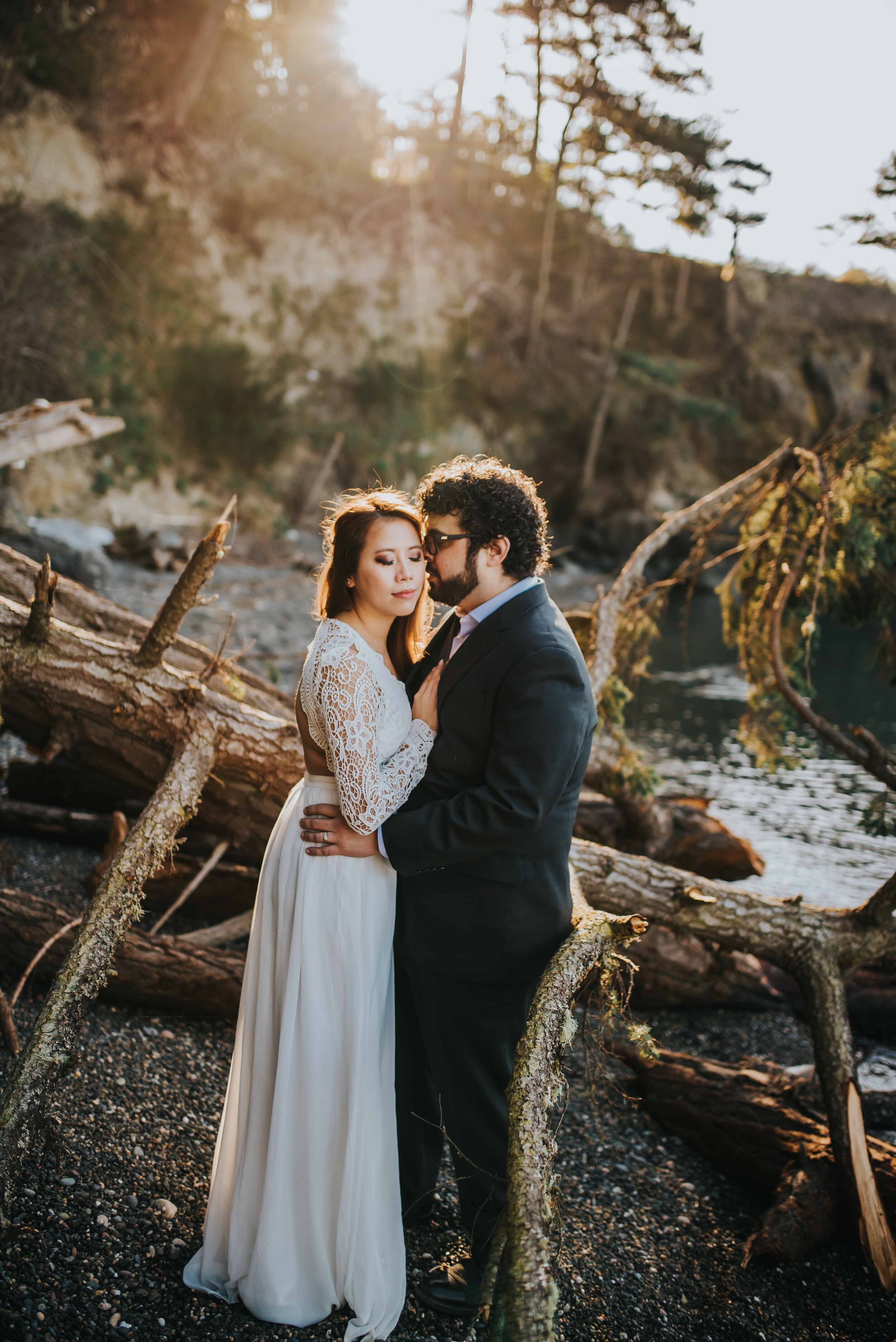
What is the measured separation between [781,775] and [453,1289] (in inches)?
424

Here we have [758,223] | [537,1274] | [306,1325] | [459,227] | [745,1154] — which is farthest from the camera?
[459,227]

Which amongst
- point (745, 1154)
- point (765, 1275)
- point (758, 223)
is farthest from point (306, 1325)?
point (758, 223)

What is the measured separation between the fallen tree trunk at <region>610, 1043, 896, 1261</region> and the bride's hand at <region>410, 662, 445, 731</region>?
2.49 m

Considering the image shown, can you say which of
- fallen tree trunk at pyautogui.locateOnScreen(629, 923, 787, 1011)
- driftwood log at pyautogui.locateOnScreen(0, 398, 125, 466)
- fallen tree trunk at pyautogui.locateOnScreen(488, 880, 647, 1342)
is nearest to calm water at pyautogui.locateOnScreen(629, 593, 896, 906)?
fallen tree trunk at pyautogui.locateOnScreen(629, 923, 787, 1011)

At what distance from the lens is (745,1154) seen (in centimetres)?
432

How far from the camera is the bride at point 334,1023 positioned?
2988mm

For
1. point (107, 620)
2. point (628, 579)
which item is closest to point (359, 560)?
point (628, 579)

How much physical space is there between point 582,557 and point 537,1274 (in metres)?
28.9

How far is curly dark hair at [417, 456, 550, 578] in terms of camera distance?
3.07m

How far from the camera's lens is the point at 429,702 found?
3193 mm

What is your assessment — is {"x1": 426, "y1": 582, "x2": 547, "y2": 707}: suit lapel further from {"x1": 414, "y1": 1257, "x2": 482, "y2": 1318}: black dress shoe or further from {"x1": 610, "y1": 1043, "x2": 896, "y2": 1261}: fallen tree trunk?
{"x1": 610, "y1": 1043, "x2": 896, "y2": 1261}: fallen tree trunk

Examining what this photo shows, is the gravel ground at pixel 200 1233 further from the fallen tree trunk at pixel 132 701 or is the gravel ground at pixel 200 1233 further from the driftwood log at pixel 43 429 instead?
the driftwood log at pixel 43 429

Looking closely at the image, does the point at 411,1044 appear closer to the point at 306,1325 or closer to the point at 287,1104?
the point at 287,1104

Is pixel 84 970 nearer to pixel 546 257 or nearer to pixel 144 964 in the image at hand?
pixel 144 964
